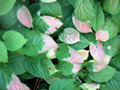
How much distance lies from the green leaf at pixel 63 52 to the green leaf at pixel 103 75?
1.42 ft

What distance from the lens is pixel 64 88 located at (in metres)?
0.88

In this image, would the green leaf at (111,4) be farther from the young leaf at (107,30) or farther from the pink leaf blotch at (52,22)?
the pink leaf blotch at (52,22)

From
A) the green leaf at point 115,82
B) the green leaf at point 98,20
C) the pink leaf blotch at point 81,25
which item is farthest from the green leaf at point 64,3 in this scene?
the green leaf at point 115,82

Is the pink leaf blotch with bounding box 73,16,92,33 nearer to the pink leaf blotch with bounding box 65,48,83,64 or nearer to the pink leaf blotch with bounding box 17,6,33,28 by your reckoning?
the pink leaf blotch with bounding box 65,48,83,64

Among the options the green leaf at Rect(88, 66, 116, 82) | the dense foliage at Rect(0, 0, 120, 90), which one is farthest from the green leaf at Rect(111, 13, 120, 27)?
the green leaf at Rect(88, 66, 116, 82)

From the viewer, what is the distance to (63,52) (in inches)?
42.8

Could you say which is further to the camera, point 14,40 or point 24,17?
point 24,17

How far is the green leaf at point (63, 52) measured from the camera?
106 centimetres

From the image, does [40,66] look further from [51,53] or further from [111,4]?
[111,4]

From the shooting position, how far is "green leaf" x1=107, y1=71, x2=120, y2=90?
4.27ft

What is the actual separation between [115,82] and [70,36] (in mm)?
755

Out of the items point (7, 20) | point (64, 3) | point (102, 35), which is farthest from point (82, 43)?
point (7, 20)

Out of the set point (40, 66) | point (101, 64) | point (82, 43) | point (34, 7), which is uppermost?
point (34, 7)

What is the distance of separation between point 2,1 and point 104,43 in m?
1.05
